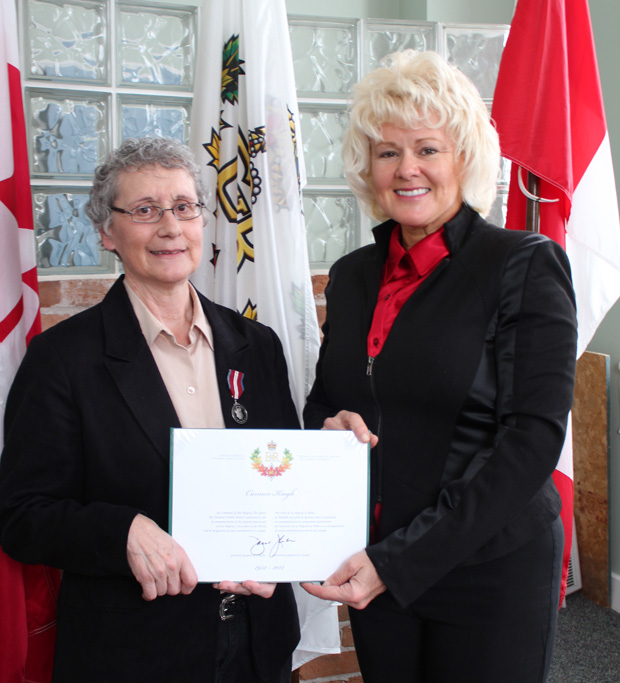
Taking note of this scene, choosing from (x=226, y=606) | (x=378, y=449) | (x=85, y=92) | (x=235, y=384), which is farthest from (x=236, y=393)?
(x=85, y=92)

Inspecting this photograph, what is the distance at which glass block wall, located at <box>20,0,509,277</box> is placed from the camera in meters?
2.09

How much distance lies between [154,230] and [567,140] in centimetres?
132

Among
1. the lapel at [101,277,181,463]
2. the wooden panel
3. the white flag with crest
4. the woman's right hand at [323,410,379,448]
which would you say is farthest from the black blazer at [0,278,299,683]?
the wooden panel

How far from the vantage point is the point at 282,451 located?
1188 mm

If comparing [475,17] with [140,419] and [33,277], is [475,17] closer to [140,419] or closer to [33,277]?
[33,277]

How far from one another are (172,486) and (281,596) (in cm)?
46

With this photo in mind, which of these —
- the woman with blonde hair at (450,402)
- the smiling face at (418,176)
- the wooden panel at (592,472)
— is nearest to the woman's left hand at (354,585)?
the woman with blonde hair at (450,402)

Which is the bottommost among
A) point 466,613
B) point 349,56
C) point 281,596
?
point 281,596

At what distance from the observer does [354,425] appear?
1216mm

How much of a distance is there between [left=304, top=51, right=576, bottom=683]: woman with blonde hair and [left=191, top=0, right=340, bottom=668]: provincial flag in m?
0.46

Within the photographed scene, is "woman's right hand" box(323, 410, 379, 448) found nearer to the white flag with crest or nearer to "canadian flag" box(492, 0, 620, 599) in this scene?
the white flag with crest

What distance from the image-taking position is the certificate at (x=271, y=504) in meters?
1.18

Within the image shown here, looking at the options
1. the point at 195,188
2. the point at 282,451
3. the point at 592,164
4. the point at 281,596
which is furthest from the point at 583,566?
the point at 195,188

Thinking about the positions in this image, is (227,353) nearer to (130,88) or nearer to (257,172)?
(257,172)
